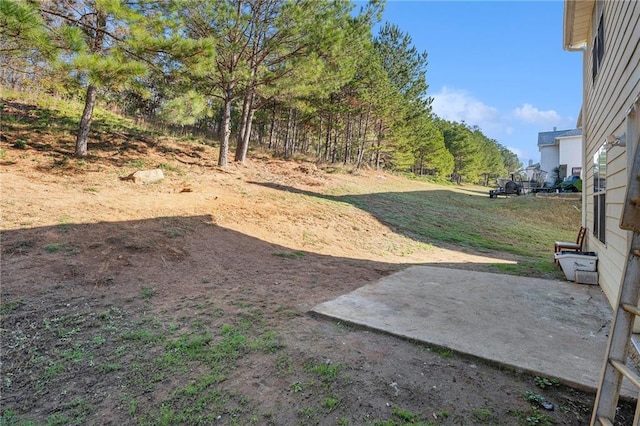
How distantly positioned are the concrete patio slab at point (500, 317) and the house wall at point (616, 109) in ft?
1.57

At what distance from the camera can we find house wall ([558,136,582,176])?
81.0 ft

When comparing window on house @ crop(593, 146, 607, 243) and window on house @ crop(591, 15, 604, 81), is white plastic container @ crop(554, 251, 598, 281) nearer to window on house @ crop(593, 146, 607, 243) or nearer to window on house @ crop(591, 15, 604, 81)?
window on house @ crop(593, 146, 607, 243)

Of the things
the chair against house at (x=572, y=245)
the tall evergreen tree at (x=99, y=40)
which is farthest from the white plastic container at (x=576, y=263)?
the tall evergreen tree at (x=99, y=40)

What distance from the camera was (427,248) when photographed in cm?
778

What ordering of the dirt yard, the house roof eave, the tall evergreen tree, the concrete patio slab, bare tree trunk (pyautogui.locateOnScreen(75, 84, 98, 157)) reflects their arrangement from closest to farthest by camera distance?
1. the dirt yard
2. the concrete patio slab
3. the tall evergreen tree
4. the house roof eave
5. bare tree trunk (pyautogui.locateOnScreen(75, 84, 98, 157))

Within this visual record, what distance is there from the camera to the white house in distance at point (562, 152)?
2469 cm

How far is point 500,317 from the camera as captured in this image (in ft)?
10.7

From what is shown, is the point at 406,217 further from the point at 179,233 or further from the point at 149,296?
the point at 149,296

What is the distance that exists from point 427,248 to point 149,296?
19.9ft

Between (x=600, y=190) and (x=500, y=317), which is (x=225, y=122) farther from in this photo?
(x=500, y=317)

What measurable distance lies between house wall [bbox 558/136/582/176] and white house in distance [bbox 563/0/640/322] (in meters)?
23.1

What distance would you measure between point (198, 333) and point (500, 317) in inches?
112

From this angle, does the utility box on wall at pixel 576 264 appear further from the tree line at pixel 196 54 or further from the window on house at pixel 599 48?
the tree line at pixel 196 54

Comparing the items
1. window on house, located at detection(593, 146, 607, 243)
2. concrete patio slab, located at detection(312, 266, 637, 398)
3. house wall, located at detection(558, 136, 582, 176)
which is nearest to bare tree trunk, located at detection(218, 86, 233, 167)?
concrete patio slab, located at detection(312, 266, 637, 398)
